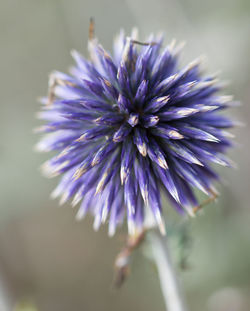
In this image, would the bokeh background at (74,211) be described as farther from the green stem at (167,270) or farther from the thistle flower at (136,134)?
the thistle flower at (136,134)

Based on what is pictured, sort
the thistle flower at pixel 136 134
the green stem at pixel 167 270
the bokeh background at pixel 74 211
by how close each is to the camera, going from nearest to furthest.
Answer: the thistle flower at pixel 136 134
the green stem at pixel 167 270
the bokeh background at pixel 74 211

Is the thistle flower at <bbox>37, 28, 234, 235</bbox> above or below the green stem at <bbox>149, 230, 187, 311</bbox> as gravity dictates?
above

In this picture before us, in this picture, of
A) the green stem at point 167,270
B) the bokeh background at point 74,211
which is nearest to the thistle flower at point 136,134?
the green stem at point 167,270

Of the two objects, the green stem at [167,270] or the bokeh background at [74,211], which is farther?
the bokeh background at [74,211]

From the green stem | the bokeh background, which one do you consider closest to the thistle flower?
the green stem

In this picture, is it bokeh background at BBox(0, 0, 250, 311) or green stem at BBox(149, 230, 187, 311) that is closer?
green stem at BBox(149, 230, 187, 311)

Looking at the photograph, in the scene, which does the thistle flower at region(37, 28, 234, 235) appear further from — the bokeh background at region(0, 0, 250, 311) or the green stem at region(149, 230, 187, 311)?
the bokeh background at region(0, 0, 250, 311)
